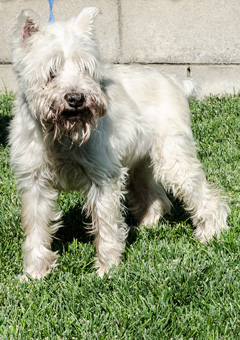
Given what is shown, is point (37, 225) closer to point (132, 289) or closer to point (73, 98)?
point (132, 289)

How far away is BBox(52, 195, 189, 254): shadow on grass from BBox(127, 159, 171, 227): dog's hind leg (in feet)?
0.37

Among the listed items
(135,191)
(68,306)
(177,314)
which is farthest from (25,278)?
(135,191)

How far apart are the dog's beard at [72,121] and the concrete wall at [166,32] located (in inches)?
165

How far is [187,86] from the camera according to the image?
530 centimetres

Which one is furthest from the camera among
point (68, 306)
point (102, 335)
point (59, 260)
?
point (59, 260)

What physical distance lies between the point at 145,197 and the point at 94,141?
57.1 inches

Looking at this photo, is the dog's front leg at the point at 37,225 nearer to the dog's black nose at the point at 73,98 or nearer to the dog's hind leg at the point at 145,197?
the dog's black nose at the point at 73,98

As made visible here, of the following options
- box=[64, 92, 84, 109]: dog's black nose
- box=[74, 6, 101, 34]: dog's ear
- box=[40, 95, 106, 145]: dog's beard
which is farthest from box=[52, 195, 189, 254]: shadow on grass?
box=[74, 6, 101, 34]: dog's ear

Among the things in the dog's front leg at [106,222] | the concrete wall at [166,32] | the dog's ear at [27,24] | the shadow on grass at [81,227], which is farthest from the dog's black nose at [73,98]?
the concrete wall at [166,32]

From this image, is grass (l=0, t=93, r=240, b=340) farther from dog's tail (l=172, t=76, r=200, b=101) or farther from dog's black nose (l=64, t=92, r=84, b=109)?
dog's black nose (l=64, t=92, r=84, b=109)

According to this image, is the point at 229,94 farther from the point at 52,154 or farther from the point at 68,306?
the point at 68,306

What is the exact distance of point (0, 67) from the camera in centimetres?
793

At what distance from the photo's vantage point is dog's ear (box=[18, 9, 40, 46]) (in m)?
3.74

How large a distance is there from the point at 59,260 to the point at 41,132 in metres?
1.05
